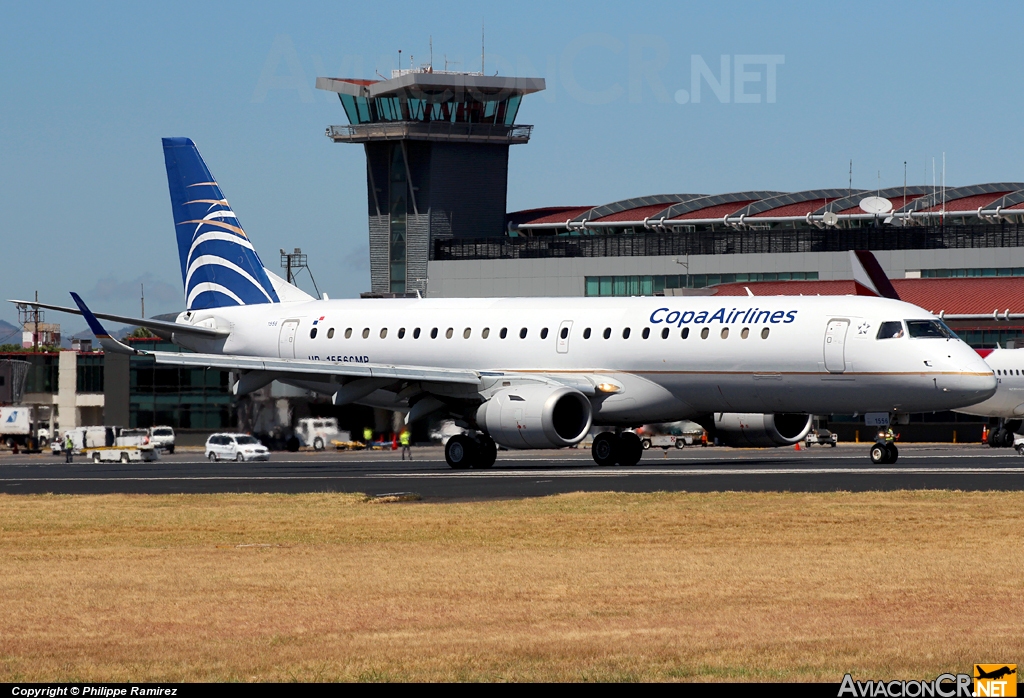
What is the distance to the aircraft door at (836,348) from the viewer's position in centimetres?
3556

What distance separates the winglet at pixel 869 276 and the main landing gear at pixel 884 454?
3984 centimetres

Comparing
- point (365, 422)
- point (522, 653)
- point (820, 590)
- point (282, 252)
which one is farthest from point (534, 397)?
point (282, 252)

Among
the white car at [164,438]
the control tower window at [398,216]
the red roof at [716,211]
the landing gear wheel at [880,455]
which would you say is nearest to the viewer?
the landing gear wheel at [880,455]

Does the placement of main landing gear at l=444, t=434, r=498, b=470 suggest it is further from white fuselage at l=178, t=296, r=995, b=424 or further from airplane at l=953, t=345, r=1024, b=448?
airplane at l=953, t=345, r=1024, b=448

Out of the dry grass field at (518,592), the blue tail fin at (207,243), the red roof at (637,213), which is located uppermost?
the red roof at (637,213)

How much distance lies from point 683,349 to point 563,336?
12.5ft

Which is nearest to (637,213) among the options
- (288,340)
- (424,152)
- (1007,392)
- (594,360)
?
(424,152)

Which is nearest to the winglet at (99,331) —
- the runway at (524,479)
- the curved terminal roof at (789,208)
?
the runway at (524,479)

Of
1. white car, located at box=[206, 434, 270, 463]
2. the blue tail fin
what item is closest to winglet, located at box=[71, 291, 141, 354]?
the blue tail fin

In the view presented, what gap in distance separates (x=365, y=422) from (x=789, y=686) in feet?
115

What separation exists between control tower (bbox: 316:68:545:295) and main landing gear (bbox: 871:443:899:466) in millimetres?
82382

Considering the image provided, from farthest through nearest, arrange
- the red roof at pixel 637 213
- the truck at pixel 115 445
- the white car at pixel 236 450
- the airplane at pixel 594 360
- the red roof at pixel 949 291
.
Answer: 1. the red roof at pixel 637 213
2. the red roof at pixel 949 291
3. the truck at pixel 115 445
4. the white car at pixel 236 450
5. the airplane at pixel 594 360

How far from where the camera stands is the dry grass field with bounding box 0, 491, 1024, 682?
10789 mm

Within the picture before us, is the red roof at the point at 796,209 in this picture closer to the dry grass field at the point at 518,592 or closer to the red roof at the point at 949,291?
the red roof at the point at 949,291
